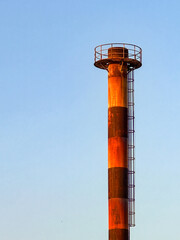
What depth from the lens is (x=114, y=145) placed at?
65.7m

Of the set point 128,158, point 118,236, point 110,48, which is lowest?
point 118,236

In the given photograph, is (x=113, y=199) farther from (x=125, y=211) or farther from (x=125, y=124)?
(x=125, y=124)

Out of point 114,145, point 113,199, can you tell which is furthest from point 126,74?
point 113,199

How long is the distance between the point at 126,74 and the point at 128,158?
6748 mm

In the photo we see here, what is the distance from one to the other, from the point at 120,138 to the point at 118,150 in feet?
3.32

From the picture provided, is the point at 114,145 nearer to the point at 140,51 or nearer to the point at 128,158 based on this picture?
the point at 128,158

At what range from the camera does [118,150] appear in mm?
65438

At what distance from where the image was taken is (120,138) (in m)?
65.8

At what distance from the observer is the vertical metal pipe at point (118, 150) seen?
64.4 metres

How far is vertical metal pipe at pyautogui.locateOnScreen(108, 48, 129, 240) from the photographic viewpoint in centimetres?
6438

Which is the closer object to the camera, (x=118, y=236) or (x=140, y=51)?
(x=118, y=236)

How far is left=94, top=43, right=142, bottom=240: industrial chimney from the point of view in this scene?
64.6 m

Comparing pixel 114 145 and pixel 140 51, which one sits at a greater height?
pixel 140 51

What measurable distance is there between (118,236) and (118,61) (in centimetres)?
1387
